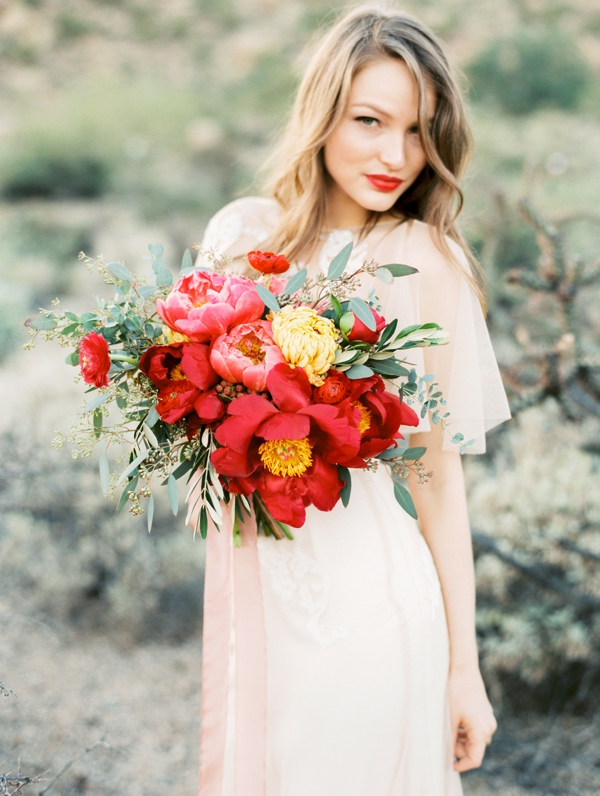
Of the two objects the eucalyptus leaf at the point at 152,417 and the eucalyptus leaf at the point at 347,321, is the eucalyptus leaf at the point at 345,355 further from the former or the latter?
the eucalyptus leaf at the point at 152,417

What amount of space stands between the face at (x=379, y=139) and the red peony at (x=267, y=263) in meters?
0.51

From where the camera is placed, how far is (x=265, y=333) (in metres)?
0.97

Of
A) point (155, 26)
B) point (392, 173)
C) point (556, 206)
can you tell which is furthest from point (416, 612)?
point (155, 26)

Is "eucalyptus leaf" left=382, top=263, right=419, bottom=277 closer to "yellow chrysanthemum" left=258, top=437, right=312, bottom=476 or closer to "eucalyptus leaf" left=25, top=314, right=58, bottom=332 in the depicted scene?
"yellow chrysanthemum" left=258, top=437, right=312, bottom=476

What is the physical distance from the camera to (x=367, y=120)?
141 centimetres

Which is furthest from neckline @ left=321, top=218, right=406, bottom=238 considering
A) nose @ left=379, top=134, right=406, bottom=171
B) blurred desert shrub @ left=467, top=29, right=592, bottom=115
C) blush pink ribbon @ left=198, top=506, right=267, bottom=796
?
blurred desert shrub @ left=467, top=29, right=592, bottom=115

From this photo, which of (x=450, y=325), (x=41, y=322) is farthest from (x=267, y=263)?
(x=450, y=325)

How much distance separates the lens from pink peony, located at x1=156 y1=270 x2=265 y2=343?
94 centimetres

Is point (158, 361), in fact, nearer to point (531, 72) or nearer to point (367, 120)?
point (367, 120)

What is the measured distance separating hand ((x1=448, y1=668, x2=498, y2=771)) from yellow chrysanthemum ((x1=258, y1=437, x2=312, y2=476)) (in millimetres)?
713

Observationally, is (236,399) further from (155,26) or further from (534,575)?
(155,26)

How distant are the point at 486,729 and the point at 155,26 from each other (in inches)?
142

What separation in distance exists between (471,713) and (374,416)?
2.47 feet

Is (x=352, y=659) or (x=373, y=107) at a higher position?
(x=373, y=107)
